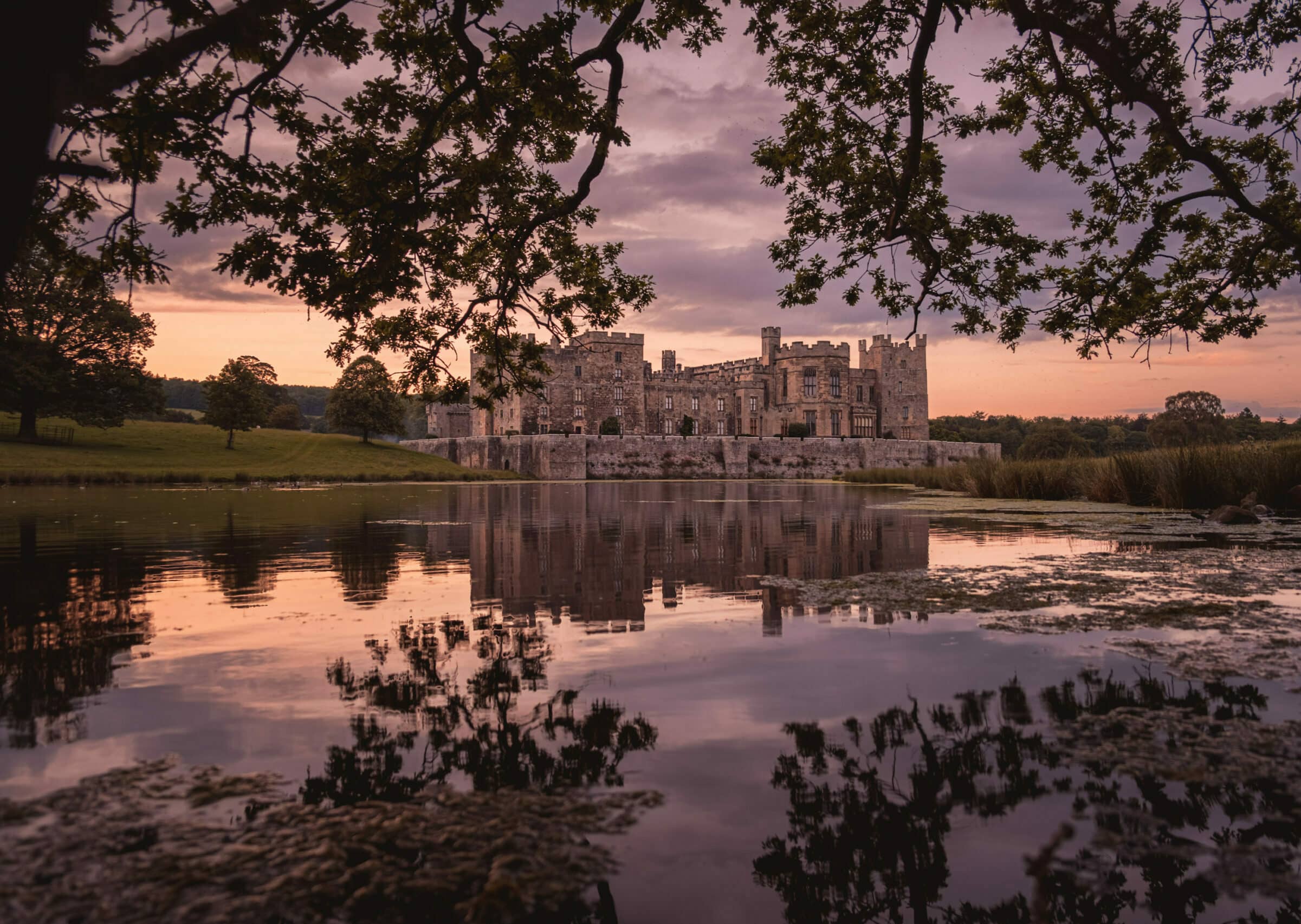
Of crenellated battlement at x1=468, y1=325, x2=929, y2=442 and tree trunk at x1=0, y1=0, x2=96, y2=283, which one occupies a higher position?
crenellated battlement at x1=468, y1=325, x2=929, y2=442

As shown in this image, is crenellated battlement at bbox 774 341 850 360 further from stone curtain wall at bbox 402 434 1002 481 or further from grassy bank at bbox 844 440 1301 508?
grassy bank at bbox 844 440 1301 508

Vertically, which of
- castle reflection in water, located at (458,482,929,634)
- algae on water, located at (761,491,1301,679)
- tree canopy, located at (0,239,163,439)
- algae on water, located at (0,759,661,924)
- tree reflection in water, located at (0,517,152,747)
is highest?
tree canopy, located at (0,239,163,439)

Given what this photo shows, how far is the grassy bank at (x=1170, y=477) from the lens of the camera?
1550cm

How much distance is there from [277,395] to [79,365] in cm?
4679

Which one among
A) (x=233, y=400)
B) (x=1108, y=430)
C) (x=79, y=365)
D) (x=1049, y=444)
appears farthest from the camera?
(x=1108, y=430)

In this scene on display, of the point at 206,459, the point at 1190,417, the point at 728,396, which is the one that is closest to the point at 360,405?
the point at 206,459

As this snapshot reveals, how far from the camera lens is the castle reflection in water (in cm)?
638

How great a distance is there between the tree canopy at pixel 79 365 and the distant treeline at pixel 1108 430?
62.8 metres

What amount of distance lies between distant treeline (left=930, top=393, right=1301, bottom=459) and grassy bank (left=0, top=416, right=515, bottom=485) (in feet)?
153

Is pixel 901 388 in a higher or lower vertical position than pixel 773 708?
higher

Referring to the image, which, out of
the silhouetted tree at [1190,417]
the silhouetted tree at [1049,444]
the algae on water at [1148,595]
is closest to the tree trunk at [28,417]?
the algae on water at [1148,595]

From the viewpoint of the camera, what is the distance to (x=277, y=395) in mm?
97188

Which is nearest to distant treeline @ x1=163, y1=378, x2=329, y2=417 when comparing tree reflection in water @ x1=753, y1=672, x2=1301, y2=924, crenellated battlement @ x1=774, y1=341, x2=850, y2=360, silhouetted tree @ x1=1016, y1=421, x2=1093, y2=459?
crenellated battlement @ x1=774, y1=341, x2=850, y2=360

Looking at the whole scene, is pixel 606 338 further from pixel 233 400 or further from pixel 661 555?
pixel 661 555
